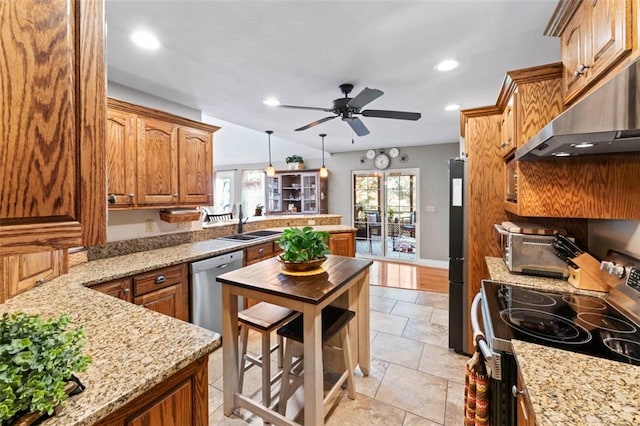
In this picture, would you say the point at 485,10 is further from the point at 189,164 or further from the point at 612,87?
the point at 189,164

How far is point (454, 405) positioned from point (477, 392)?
92 cm

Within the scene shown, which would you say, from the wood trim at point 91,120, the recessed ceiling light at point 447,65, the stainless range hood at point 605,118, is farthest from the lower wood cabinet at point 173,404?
the recessed ceiling light at point 447,65

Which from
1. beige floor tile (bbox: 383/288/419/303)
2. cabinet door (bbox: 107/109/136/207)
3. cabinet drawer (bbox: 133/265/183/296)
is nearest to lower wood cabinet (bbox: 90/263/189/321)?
cabinet drawer (bbox: 133/265/183/296)

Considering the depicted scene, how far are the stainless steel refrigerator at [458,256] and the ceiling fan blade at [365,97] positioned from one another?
0.97 m

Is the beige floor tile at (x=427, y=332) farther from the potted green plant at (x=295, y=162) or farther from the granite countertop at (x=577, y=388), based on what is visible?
the potted green plant at (x=295, y=162)

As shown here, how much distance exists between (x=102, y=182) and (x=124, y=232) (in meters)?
2.50

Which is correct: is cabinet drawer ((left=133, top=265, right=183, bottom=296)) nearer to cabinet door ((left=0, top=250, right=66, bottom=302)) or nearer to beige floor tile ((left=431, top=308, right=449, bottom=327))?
cabinet door ((left=0, top=250, right=66, bottom=302))

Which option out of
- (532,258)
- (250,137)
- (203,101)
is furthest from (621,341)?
(250,137)

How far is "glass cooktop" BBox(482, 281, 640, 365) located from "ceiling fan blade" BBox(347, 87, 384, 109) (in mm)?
1638

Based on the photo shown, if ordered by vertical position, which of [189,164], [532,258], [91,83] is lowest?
[532,258]

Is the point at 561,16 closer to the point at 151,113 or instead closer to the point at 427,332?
the point at 427,332

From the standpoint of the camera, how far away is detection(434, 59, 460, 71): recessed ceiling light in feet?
7.35

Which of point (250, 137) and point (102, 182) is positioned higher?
point (250, 137)

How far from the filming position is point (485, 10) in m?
1.63
